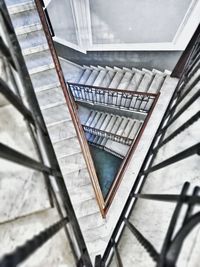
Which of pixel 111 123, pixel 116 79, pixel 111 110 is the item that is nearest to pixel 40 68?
pixel 116 79

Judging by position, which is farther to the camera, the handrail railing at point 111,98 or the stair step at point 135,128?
the stair step at point 135,128

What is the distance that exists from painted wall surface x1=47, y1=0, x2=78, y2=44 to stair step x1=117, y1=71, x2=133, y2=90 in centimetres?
152

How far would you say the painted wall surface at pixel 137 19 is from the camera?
4.85 m

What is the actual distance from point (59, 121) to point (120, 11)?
2902 mm

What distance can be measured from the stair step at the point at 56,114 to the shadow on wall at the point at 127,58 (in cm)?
299

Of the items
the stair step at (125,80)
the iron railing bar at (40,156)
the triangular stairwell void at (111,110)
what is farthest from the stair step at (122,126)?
the iron railing bar at (40,156)

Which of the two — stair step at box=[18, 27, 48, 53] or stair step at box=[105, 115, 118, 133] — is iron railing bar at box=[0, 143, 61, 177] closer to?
stair step at box=[18, 27, 48, 53]

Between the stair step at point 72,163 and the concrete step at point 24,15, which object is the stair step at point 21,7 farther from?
the stair step at point 72,163

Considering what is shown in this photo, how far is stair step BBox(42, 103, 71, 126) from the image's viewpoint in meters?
3.84

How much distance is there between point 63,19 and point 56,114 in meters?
3.48

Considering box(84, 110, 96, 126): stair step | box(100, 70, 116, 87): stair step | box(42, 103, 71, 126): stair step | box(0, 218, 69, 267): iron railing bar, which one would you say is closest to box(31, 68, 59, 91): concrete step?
box(42, 103, 71, 126): stair step

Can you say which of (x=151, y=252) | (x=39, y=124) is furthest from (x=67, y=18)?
(x=151, y=252)

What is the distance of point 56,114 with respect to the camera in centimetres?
386

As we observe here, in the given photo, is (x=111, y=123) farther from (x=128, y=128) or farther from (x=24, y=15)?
(x=24, y=15)
